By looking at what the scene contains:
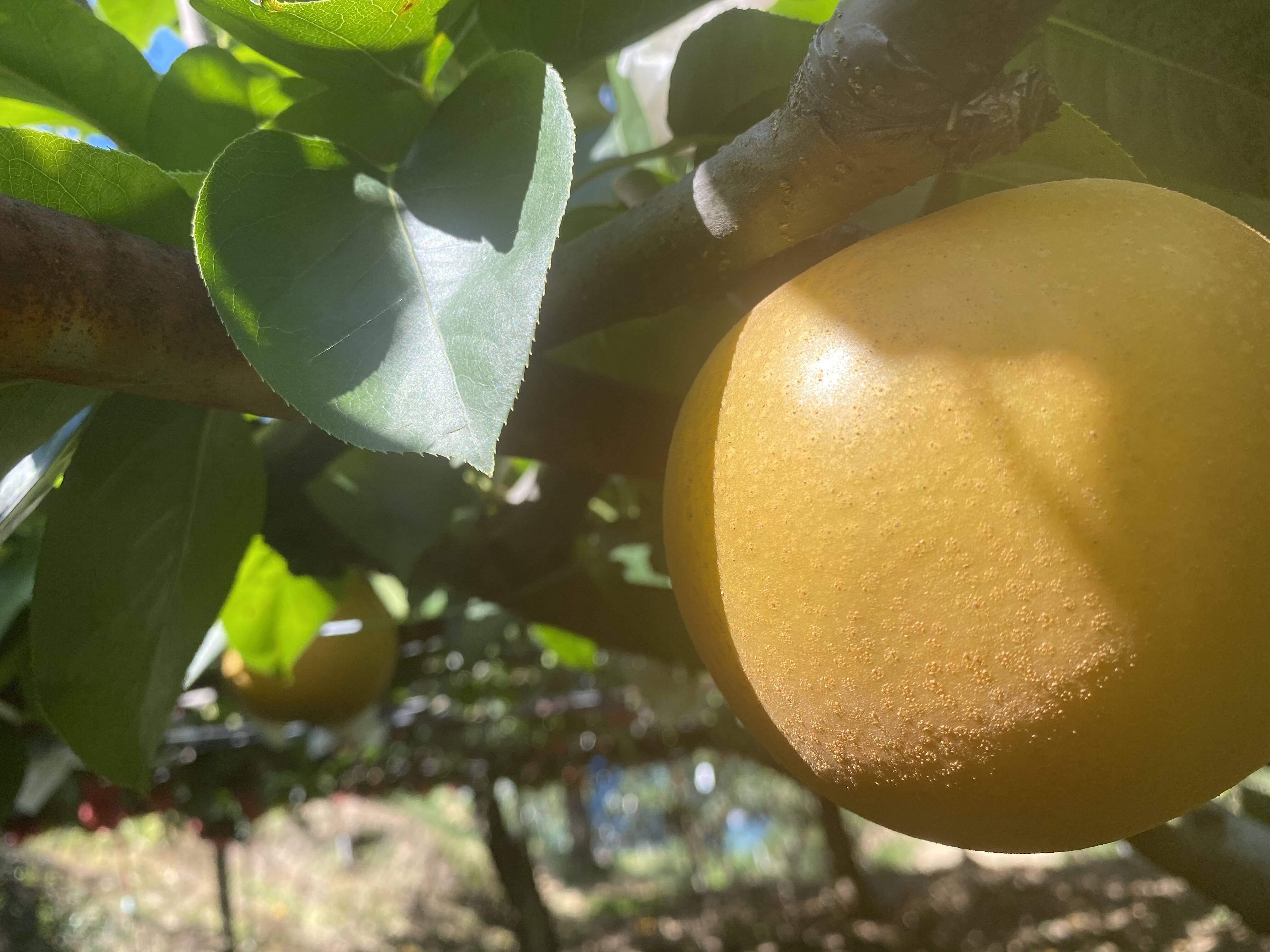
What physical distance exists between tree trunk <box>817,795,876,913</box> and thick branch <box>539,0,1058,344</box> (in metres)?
3.93

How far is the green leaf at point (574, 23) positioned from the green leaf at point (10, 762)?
2.95ft

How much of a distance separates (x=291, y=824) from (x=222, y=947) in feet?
11.0

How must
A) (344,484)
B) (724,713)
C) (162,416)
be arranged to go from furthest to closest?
(724,713) < (344,484) < (162,416)

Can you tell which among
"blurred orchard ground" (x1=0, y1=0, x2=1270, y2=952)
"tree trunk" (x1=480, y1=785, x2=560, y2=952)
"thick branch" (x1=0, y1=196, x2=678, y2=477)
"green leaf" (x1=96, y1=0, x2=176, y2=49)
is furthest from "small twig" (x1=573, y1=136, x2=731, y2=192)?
"tree trunk" (x1=480, y1=785, x2=560, y2=952)

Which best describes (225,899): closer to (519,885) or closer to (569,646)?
(519,885)

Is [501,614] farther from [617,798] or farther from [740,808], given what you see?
[617,798]

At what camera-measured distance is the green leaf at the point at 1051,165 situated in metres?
0.32

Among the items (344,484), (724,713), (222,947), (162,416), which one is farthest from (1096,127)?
(222,947)

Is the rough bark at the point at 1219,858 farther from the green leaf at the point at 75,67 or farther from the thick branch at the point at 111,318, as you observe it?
the green leaf at the point at 75,67

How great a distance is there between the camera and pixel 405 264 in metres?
0.32

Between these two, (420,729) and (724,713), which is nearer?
(724,713)

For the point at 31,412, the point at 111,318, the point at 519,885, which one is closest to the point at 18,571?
the point at 31,412

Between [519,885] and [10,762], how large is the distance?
2476 millimetres

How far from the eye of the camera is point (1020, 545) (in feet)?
0.77
